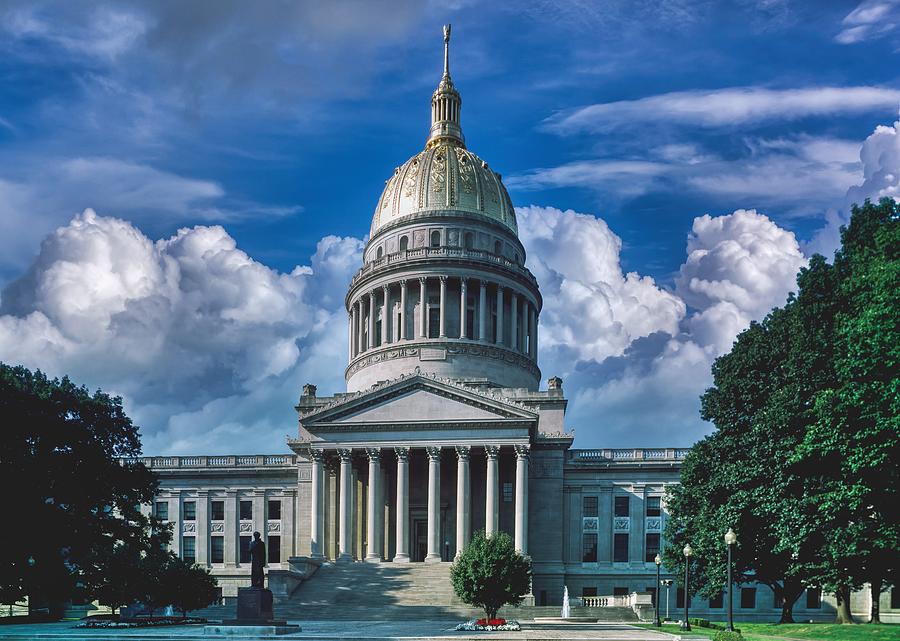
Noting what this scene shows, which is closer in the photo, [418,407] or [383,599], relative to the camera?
[383,599]

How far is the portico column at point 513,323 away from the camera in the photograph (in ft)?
326

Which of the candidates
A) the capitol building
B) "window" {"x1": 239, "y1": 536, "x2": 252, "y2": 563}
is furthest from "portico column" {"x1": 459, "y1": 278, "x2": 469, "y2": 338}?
"window" {"x1": 239, "y1": 536, "x2": 252, "y2": 563}

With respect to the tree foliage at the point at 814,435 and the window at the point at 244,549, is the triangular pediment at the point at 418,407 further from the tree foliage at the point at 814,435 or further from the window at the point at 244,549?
the tree foliage at the point at 814,435

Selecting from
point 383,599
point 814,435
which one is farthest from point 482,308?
point 814,435

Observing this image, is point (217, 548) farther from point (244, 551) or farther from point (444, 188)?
point (444, 188)

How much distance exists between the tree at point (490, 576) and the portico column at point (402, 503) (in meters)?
16.9

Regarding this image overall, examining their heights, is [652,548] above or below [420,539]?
below

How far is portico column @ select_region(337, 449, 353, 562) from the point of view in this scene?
261 ft

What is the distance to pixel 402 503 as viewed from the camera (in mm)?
79375

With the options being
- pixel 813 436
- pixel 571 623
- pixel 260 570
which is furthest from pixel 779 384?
pixel 260 570

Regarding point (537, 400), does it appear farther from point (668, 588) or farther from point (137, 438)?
point (137, 438)

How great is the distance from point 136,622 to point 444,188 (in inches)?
2307

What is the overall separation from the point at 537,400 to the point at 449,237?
20.1m

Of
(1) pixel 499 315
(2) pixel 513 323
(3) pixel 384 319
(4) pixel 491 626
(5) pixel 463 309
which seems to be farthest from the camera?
(2) pixel 513 323
